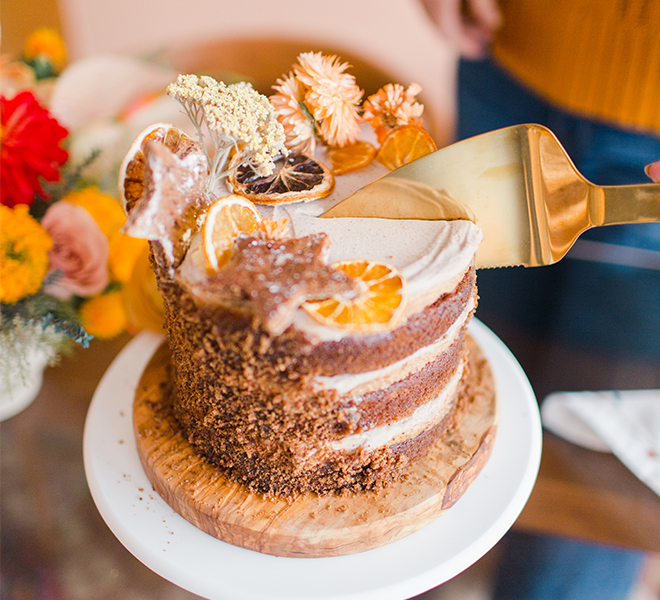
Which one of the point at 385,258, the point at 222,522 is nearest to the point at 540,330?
the point at 385,258

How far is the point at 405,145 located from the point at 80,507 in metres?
1.14

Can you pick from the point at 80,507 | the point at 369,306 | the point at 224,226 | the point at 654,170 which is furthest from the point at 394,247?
the point at 80,507

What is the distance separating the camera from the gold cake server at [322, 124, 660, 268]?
871 mm

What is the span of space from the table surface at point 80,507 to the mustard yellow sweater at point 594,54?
0.95 m

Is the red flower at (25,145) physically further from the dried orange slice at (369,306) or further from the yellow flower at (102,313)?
the dried orange slice at (369,306)

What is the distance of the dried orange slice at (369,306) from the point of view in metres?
0.71

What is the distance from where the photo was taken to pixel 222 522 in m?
0.89

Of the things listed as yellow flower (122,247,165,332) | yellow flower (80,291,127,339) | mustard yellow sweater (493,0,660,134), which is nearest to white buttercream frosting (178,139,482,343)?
yellow flower (122,247,165,332)

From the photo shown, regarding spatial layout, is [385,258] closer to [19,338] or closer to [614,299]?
[19,338]

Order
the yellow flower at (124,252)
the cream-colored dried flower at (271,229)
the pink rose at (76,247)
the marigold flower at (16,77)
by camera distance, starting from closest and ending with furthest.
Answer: the cream-colored dried flower at (271,229), the pink rose at (76,247), the yellow flower at (124,252), the marigold flower at (16,77)

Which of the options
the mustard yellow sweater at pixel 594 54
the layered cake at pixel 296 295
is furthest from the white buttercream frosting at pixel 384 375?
the mustard yellow sweater at pixel 594 54

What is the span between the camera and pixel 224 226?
0.79 m

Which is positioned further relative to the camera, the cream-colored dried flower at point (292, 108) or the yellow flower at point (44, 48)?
the yellow flower at point (44, 48)

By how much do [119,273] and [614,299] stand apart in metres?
1.65
